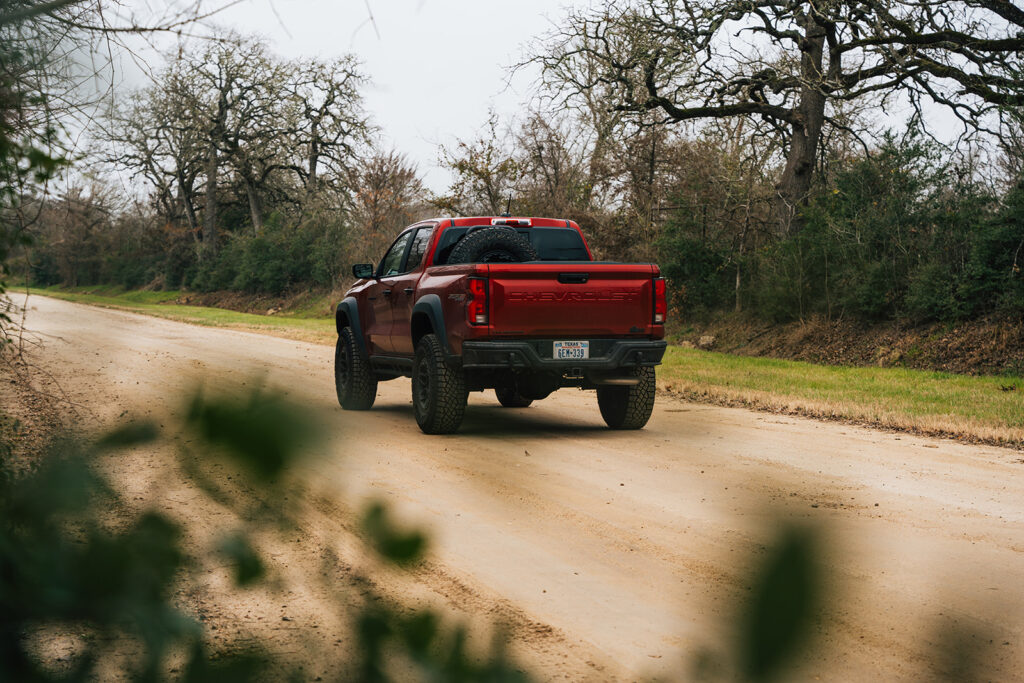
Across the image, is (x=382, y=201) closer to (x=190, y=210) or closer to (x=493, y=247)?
(x=190, y=210)

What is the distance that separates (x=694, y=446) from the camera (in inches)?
348

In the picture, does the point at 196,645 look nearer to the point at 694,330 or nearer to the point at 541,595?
the point at 541,595

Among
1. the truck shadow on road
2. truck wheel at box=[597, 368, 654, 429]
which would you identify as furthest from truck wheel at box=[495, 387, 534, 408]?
truck wheel at box=[597, 368, 654, 429]

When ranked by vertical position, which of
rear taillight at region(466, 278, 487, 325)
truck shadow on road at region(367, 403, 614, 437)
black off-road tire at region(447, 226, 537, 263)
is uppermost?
black off-road tire at region(447, 226, 537, 263)

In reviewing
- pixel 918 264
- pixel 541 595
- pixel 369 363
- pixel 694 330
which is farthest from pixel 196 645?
pixel 694 330

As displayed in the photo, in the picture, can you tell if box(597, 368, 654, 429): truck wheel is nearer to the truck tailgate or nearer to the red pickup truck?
the red pickup truck

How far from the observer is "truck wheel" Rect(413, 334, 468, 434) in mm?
9250

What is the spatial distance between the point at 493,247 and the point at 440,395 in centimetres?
174

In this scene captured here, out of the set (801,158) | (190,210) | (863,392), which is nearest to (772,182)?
(801,158)

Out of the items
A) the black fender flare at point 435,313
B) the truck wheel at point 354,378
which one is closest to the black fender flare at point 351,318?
the truck wheel at point 354,378

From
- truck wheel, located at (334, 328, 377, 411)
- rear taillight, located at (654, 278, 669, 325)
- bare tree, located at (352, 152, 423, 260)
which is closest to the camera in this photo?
rear taillight, located at (654, 278, 669, 325)

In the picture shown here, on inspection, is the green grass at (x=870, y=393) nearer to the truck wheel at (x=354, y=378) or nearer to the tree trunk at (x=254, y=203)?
the truck wheel at (x=354, y=378)

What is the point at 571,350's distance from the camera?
9.24 meters

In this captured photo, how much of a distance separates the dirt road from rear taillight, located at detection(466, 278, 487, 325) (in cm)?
108
